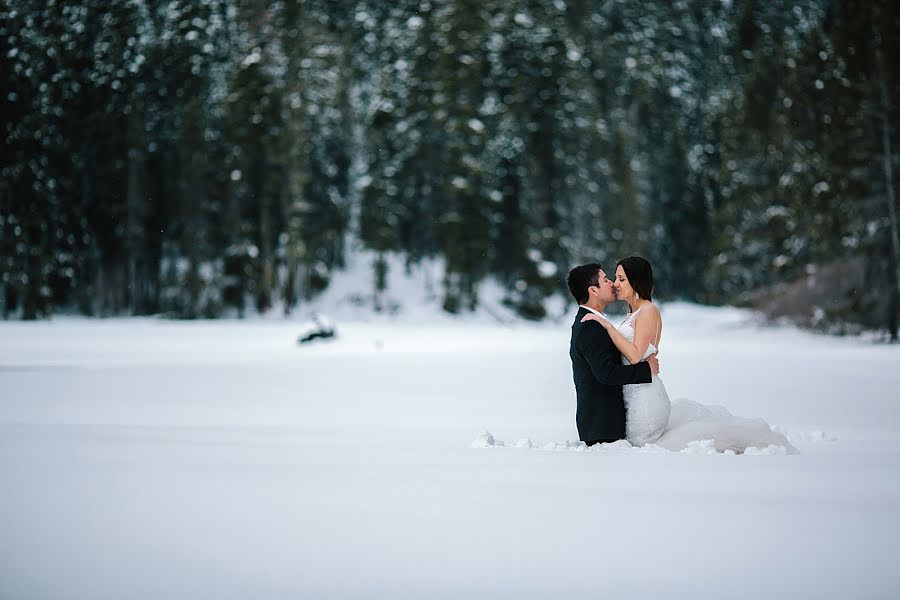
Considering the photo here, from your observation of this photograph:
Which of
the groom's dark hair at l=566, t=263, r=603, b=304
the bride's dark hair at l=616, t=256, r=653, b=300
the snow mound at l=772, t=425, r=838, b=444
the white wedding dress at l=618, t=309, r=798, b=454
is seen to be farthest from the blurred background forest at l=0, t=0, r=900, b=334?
the groom's dark hair at l=566, t=263, r=603, b=304

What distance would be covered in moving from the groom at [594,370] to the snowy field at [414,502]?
0.92ft

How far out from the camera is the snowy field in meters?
3.46

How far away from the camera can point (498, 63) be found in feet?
144

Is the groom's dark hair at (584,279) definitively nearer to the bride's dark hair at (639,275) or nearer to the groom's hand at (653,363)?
the bride's dark hair at (639,275)

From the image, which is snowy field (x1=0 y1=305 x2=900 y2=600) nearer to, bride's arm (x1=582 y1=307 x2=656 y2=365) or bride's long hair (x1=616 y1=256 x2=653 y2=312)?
bride's arm (x1=582 y1=307 x2=656 y2=365)

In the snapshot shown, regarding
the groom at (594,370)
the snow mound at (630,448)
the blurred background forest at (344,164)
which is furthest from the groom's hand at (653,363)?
the blurred background forest at (344,164)

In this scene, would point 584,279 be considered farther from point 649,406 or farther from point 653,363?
point 649,406

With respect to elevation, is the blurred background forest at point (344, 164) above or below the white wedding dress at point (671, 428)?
above

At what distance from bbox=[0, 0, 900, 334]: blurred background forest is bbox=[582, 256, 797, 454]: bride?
72.4 feet

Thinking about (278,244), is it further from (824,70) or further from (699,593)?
(699,593)

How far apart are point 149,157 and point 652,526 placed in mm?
41887

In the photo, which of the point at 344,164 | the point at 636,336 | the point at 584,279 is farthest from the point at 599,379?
the point at 344,164

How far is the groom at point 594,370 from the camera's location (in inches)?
254

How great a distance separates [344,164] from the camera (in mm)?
49156
